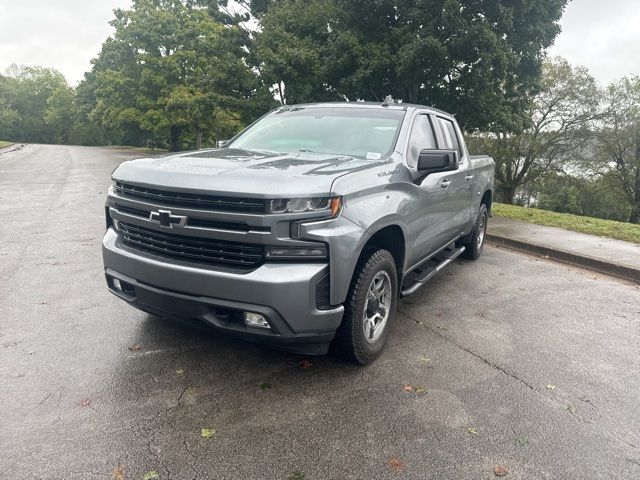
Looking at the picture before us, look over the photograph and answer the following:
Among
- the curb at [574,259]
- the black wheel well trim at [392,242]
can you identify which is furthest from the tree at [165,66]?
the black wheel well trim at [392,242]

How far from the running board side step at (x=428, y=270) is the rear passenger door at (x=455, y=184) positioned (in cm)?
24

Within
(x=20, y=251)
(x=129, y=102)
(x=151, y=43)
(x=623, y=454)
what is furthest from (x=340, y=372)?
(x=129, y=102)

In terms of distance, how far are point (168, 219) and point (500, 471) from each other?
94.0 inches

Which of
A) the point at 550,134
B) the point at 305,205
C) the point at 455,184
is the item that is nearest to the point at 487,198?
the point at 455,184

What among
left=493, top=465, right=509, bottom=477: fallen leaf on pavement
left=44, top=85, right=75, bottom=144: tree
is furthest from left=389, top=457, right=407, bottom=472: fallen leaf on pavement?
left=44, top=85, right=75, bottom=144: tree

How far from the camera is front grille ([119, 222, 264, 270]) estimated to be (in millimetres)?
2828

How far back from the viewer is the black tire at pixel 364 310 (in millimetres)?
3141

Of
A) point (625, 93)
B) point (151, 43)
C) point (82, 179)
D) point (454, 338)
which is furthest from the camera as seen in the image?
point (151, 43)

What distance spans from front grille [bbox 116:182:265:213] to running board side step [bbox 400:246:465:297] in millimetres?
1733

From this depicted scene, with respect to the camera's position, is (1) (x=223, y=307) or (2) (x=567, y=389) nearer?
(1) (x=223, y=307)

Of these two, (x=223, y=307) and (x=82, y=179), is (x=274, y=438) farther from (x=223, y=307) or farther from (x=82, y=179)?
(x=82, y=179)

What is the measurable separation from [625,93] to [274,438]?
1248 inches

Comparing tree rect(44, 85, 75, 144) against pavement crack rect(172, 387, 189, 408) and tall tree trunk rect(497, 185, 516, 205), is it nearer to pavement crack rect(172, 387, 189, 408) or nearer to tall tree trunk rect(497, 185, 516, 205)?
tall tree trunk rect(497, 185, 516, 205)

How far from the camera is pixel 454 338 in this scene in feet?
13.3
